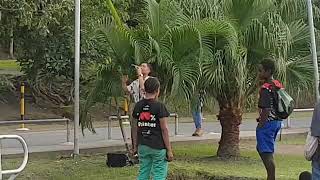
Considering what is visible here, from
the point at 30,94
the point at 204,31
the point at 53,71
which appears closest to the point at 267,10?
the point at 204,31

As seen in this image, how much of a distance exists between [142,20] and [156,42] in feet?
3.50

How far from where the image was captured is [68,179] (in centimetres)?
1051

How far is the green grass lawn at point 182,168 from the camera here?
34.8 feet

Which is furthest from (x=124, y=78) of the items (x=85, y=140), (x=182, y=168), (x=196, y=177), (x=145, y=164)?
(x=85, y=140)

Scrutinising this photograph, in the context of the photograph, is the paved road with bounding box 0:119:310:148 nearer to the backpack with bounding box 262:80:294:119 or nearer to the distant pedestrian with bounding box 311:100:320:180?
the backpack with bounding box 262:80:294:119

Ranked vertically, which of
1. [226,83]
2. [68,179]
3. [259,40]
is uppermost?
[259,40]

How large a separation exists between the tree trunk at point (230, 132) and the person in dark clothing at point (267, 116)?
12.5ft

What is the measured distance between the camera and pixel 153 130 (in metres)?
8.01

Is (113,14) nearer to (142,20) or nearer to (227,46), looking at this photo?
(142,20)

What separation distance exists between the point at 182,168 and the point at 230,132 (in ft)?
7.88

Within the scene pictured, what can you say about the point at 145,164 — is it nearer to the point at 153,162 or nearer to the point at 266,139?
the point at 153,162

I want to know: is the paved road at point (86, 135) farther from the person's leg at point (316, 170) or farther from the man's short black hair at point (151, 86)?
the person's leg at point (316, 170)

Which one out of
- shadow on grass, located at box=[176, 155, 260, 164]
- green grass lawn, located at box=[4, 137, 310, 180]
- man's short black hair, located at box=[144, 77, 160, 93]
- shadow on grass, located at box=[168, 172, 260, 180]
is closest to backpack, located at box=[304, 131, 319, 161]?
man's short black hair, located at box=[144, 77, 160, 93]

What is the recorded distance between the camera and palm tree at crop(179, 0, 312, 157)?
39.4ft
